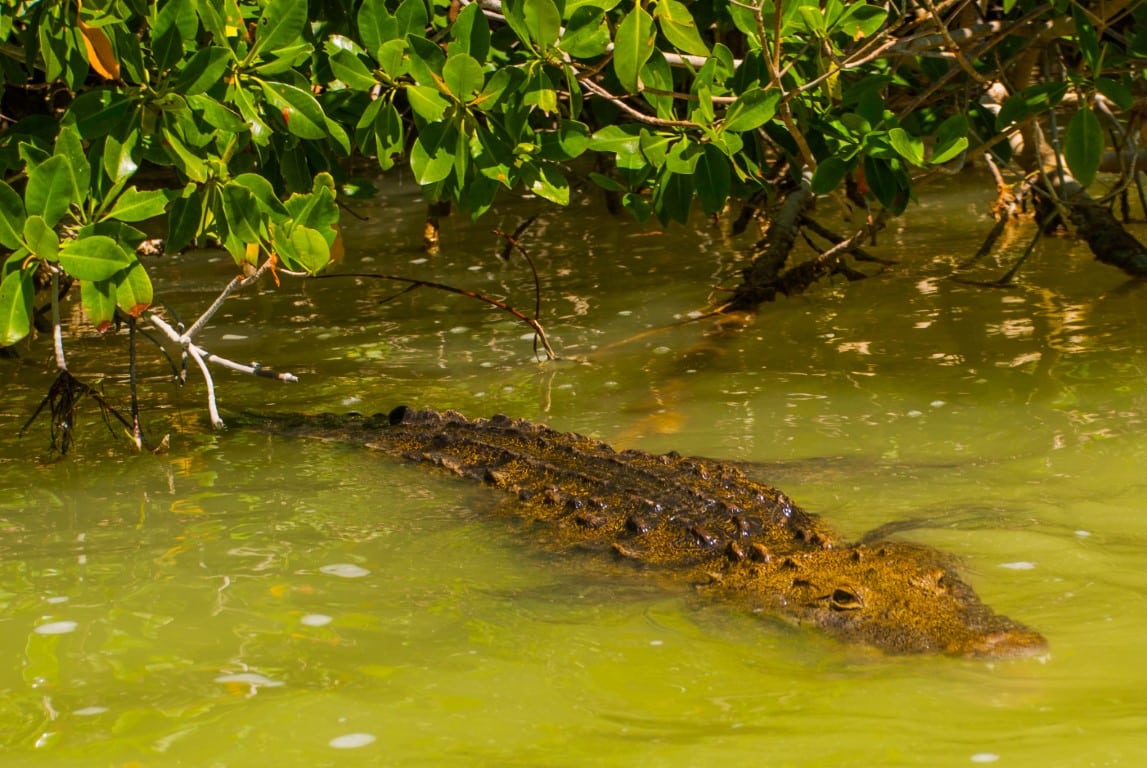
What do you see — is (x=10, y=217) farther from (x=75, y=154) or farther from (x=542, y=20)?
(x=542, y=20)

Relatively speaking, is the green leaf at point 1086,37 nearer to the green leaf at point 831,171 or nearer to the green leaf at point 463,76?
the green leaf at point 831,171

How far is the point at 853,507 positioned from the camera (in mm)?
5051

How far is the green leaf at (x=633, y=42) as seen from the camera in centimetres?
460

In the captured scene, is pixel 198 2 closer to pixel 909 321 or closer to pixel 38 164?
pixel 38 164

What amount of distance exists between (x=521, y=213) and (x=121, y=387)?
6.26 metres

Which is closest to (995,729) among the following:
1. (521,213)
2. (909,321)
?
(909,321)

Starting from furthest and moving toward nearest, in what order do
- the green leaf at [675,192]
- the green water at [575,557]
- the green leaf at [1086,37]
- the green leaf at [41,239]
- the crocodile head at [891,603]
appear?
the green leaf at [675,192] < the green leaf at [1086,37] < the green leaf at [41,239] < the crocodile head at [891,603] < the green water at [575,557]

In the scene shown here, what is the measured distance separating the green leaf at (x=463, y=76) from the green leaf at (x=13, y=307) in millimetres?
1678

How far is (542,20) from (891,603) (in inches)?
95.5

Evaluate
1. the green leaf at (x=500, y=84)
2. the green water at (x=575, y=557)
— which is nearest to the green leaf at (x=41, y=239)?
the green water at (x=575, y=557)

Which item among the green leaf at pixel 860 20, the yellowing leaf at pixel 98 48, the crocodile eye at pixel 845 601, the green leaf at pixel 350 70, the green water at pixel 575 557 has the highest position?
the green leaf at pixel 860 20

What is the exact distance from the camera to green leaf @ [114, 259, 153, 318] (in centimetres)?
493

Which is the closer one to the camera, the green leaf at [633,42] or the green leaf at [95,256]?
the green leaf at [633,42]

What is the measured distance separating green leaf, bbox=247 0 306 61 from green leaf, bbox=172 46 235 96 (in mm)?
132
